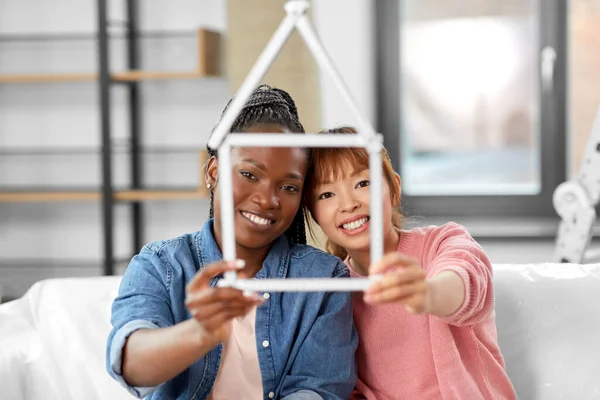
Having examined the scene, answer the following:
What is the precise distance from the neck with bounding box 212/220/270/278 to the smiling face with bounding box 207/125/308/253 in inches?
3.0

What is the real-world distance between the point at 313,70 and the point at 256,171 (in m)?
2.04

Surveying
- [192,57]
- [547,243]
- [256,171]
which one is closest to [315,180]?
[256,171]

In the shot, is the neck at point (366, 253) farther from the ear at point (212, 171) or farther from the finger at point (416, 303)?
the finger at point (416, 303)

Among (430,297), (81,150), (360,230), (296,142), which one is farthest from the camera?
(81,150)

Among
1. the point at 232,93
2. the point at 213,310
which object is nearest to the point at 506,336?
the point at 213,310

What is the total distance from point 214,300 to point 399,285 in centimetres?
19

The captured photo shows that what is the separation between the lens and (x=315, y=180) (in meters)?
1.28

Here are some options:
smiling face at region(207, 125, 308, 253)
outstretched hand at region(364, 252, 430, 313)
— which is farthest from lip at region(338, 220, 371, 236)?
outstretched hand at region(364, 252, 430, 313)

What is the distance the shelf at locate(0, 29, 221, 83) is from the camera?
3.28m

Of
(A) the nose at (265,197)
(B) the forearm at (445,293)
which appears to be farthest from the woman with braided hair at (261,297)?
(B) the forearm at (445,293)

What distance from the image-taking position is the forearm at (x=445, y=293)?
3.15ft

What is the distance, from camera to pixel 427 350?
4.22ft

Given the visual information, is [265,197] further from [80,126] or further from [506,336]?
[80,126]

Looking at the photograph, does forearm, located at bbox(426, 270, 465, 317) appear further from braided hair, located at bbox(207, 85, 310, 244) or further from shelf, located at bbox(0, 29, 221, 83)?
shelf, located at bbox(0, 29, 221, 83)
